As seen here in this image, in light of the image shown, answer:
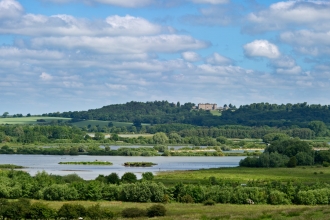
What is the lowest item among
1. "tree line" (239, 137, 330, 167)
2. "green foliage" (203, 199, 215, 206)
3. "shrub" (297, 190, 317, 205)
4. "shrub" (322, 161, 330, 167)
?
"green foliage" (203, 199, 215, 206)

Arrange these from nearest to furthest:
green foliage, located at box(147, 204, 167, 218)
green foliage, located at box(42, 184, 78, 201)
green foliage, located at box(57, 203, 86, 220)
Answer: green foliage, located at box(57, 203, 86, 220) < green foliage, located at box(147, 204, 167, 218) < green foliage, located at box(42, 184, 78, 201)

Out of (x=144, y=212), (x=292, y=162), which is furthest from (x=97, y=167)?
(x=144, y=212)

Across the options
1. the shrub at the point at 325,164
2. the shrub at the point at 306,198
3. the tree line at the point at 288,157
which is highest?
the tree line at the point at 288,157

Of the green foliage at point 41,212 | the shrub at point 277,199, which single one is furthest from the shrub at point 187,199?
the green foliage at point 41,212

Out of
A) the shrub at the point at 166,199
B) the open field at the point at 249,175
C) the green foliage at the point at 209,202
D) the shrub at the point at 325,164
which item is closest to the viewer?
the green foliage at the point at 209,202

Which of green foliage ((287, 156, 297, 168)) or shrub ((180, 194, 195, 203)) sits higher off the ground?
green foliage ((287, 156, 297, 168))

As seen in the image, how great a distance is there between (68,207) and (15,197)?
1568 cm

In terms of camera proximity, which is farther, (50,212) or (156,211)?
(156,211)

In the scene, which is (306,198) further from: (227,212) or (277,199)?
(227,212)

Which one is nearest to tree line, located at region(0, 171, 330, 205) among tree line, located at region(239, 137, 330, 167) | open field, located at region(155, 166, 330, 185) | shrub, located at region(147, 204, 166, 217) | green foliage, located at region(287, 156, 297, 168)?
shrub, located at region(147, 204, 166, 217)

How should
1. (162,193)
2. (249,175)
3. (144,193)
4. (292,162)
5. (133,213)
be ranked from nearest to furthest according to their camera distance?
1. (133,213)
2. (144,193)
3. (162,193)
4. (249,175)
5. (292,162)

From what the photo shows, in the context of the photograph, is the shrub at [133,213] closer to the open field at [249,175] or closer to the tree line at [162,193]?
the tree line at [162,193]

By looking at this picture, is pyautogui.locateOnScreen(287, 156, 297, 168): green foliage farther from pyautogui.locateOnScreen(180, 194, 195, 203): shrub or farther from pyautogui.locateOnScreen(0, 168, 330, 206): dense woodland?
pyautogui.locateOnScreen(180, 194, 195, 203): shrub

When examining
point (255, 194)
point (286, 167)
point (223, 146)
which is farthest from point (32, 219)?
point (223, 146)
